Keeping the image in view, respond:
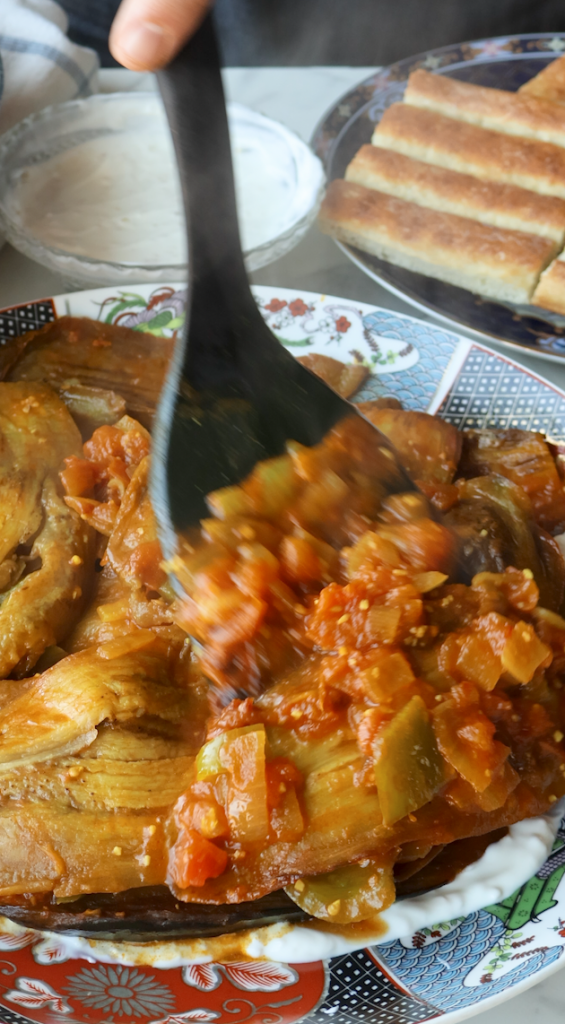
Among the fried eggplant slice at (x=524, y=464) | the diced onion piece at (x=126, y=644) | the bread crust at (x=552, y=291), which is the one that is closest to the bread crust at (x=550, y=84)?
the bread crust at (x=552, y=291)

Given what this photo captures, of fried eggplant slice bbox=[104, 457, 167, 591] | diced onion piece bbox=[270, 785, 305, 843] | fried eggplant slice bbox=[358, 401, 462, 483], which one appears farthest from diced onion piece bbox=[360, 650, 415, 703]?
fried eggplant slice bbox=[358, 401, 462, 483]

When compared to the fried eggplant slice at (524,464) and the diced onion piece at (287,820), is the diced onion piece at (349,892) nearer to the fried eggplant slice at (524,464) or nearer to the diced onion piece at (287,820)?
the diced onion piece at (287,820)

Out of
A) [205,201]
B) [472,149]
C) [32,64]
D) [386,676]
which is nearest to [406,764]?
[386,676]

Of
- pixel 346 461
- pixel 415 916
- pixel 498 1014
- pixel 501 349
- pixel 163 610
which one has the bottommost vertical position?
pixel 498 1014

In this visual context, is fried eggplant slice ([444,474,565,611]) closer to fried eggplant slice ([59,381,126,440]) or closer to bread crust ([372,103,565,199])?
fried eggplant slice ([59,381,126,440])

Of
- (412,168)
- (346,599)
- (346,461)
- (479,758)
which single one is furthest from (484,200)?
(479,758)

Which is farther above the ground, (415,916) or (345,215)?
(345,215)

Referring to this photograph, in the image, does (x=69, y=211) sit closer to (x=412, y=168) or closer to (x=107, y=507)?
(x=412, y=168)

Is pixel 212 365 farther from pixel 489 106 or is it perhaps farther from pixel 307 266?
pixel 489 106
